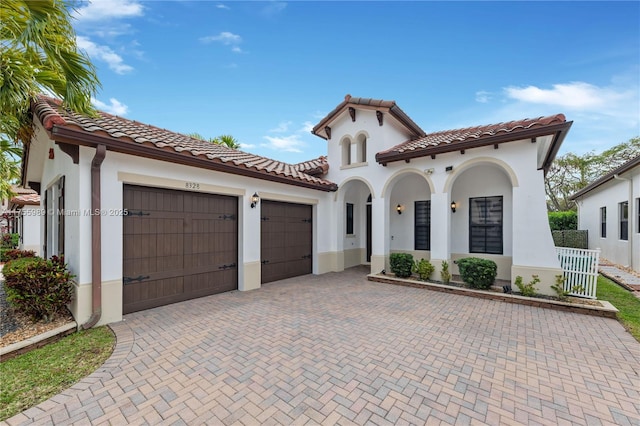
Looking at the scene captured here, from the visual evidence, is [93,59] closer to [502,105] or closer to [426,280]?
[426,280]

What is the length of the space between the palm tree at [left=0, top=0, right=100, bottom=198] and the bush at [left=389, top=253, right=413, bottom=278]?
9030 mm

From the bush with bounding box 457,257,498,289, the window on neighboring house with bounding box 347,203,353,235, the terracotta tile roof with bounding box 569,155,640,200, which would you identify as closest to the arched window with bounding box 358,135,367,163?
the window on neighboring house with bounding box 347,203,353,235

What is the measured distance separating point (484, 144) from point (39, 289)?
34.5ft

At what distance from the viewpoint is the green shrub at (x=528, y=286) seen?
22.2 ft

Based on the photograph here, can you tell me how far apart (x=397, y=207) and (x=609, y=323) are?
270 inches

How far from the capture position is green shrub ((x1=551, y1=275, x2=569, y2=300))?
650 cm

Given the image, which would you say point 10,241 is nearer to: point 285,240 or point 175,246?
point 175,246

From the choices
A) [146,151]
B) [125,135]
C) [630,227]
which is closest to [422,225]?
[630,227]

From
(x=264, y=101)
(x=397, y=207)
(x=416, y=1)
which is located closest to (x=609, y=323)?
(x=397, y=207)

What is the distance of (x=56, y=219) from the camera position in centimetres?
697

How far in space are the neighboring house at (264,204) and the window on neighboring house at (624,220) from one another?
6.28m

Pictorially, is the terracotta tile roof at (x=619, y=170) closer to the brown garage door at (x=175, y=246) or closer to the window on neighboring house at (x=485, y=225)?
the window on neighboring house at (x=485, y=225)

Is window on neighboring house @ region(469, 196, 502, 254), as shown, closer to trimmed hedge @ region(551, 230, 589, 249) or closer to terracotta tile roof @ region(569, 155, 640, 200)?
terracotta tile roof @ region(569, 155, 640, 200)

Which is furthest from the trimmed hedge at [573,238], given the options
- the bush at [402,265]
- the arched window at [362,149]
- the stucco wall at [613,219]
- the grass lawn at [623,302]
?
the arched window at [362,149]
